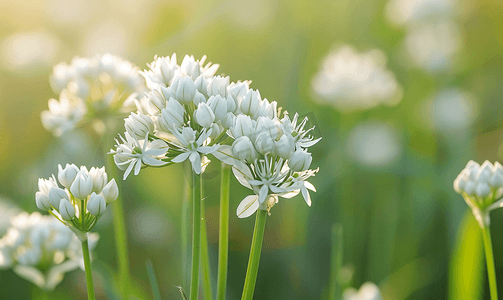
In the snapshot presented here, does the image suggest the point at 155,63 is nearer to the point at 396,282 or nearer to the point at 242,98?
the point at 242,98

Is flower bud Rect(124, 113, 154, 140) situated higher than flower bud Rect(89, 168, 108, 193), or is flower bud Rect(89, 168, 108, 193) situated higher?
flower bud Rect(124, 113, 154, 140)

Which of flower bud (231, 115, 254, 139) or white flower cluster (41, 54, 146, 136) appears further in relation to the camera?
white flower cluster (41, 54, 146, 136)

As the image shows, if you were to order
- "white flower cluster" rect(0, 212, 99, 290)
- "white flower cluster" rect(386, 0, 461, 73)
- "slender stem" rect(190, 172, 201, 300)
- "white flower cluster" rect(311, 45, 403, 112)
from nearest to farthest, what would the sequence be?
"slender stem" rect(190, 172, 201, 300) → "white flower cluster" rect(0, 212, 99, 290) → "white flower cluster" rect(311, 45, 403, 112) → "white flower cluster" rect(386, 0, 461, 73)

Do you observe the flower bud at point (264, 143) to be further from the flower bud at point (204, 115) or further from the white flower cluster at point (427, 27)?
the white flower cluster at point (427, 27)

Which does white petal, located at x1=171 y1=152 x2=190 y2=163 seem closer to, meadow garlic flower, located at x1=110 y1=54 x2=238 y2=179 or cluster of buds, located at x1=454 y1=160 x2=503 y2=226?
meadow garlic flower, located at x1=110 y1=54 x2=238 y2=179

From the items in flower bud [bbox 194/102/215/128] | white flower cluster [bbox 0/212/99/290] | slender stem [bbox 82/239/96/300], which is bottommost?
slender stem [bbox 82/239/96/300]

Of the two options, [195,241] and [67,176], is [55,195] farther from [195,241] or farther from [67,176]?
[195,241]

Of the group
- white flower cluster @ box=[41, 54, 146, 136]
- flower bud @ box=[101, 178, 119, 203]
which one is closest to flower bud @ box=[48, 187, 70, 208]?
flower bud @ box=[101, 178, 119, 203]

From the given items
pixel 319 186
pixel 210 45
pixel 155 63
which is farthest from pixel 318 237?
pixel 210 45
